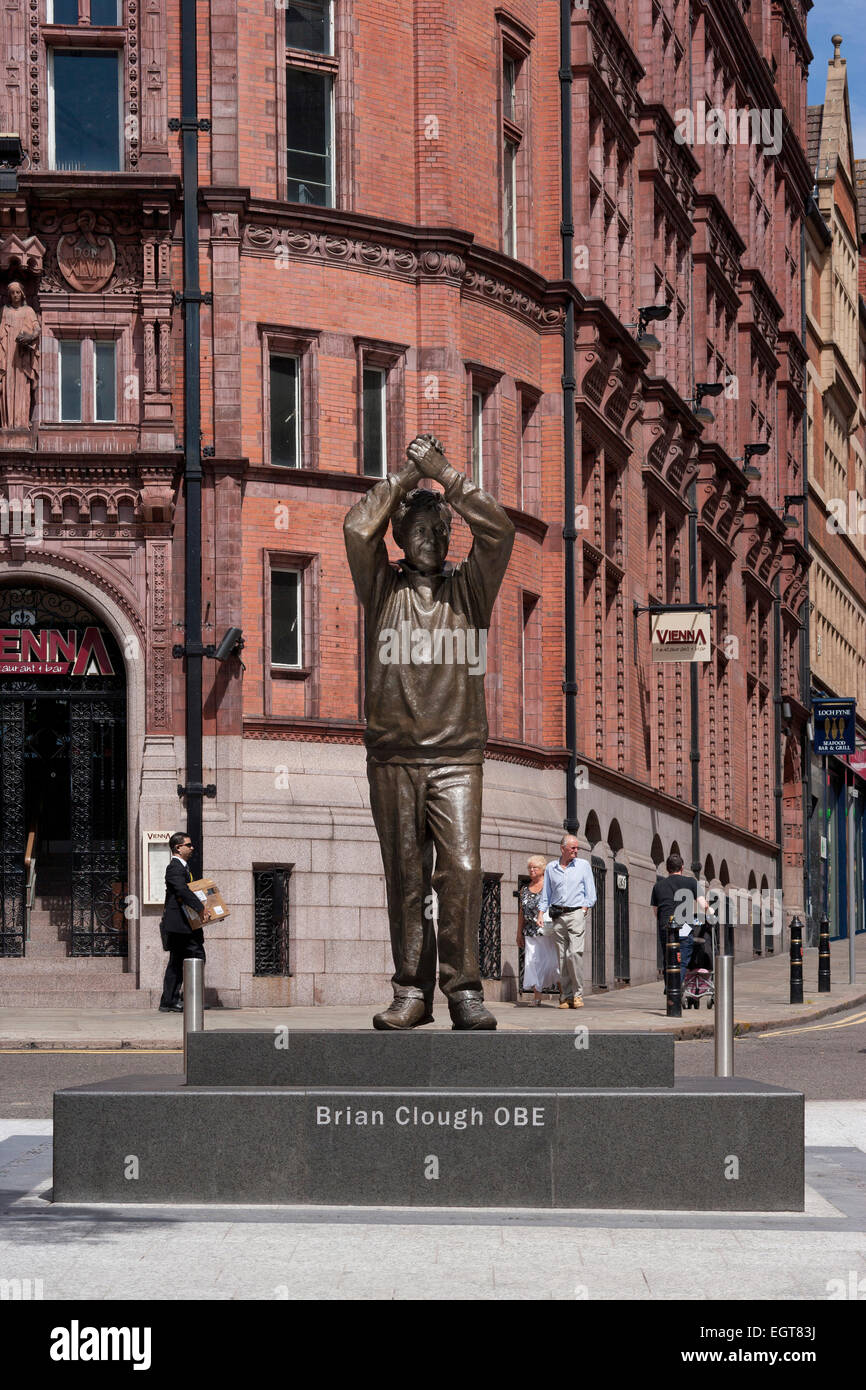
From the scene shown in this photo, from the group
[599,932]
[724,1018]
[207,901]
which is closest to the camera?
[724,1018]

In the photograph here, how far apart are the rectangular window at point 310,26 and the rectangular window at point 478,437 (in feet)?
17.4

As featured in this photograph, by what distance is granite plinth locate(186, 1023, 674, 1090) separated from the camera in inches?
468

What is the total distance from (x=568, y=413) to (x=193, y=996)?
22209 mm

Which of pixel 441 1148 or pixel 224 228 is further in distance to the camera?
pixel 224 228

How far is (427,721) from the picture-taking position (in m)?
12.7

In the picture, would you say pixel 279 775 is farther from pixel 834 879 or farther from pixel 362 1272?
pixel 834 879

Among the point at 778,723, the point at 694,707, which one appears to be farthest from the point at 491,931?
the point at 778,723

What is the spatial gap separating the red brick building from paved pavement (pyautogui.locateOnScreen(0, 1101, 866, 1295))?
1674 cm

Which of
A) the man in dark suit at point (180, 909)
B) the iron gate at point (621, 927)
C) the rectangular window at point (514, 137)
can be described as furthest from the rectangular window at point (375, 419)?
the iron gate at point (621, 927)

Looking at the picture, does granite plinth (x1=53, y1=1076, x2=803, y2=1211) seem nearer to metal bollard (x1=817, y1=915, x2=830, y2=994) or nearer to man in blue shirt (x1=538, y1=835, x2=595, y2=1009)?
man in blue shirt (x1=538, y1=835, x2=595, y2=1009)

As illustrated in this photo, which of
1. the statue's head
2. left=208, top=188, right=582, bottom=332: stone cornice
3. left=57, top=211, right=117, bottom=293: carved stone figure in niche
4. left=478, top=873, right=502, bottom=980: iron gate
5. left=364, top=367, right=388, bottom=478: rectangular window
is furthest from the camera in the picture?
left=364, top=367, right=388, bottom=478: rectangular window

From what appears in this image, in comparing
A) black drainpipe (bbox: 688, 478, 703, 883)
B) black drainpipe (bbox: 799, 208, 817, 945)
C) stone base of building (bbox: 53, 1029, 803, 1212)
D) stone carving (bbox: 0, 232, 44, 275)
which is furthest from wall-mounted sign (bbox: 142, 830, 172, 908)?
black drainpipe (bbox: 799, 208, 817, 945)

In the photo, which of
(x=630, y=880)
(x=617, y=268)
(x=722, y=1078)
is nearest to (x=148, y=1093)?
(x=722, y=1078)

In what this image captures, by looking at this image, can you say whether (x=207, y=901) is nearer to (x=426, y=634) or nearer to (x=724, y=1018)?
(x=724, y=1018)
